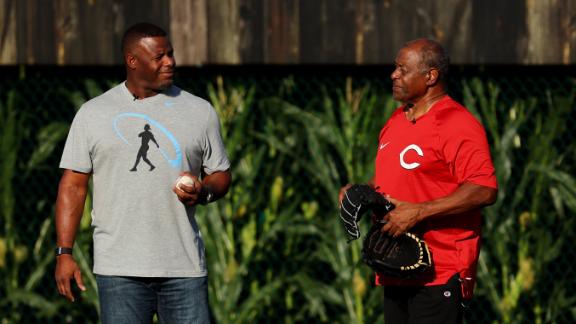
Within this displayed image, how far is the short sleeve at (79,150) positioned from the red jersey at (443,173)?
1.20m

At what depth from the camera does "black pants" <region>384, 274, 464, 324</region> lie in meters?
4.00

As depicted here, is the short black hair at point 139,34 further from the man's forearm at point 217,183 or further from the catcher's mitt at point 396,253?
the catcher's mitt at point 396,253

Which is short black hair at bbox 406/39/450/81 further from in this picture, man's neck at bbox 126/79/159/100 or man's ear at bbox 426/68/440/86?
man's neck at bbox 126/79/159/100

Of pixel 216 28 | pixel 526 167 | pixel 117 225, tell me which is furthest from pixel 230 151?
→ pixel 117 225

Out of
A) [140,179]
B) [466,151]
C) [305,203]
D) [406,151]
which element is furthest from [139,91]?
[305,203]

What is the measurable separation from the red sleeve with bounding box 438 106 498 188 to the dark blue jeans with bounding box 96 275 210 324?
43.0 inches

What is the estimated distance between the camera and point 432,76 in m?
4.16

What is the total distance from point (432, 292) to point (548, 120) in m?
2.60

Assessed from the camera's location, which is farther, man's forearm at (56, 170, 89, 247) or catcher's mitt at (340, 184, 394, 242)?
man's forearm at (56, 170, 89, 247)

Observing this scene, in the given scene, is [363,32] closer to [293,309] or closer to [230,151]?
[230,151]

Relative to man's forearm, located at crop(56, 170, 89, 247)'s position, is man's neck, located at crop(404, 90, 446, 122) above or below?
above

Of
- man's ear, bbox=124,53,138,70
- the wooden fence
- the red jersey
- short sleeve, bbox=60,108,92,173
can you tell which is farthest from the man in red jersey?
the wooden fence

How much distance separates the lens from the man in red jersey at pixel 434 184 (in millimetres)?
3947

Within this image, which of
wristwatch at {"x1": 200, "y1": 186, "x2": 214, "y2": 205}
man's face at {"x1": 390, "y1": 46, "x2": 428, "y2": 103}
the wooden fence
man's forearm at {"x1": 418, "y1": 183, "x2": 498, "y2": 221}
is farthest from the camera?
the wooden fence
